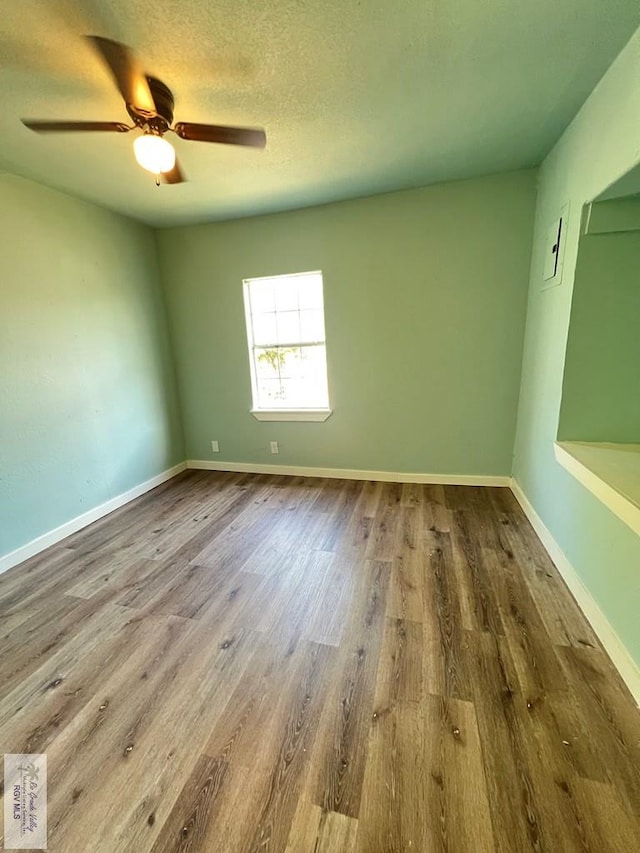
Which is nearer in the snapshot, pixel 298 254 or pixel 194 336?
pixel 298 254

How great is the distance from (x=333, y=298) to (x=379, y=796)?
3.19m

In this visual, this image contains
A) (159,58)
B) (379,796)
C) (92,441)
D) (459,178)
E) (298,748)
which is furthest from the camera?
(92,441)

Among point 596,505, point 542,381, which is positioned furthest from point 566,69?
point 596,505

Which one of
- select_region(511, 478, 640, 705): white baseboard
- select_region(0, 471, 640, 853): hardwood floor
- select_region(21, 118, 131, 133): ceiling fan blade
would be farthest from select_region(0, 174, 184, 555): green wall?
select_region(511, 478, 640, 705): white baseboard

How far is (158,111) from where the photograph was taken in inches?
62.9

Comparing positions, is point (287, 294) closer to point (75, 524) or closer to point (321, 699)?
point (75, 524)

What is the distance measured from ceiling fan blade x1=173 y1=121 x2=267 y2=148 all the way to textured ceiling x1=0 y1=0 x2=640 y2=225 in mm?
224

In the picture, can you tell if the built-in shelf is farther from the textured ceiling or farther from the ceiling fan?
the ceiling fan

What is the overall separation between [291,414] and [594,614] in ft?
8.97

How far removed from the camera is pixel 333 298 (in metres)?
3.26

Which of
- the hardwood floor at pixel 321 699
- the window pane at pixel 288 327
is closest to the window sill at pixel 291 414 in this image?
the window pane at pixel 288 327

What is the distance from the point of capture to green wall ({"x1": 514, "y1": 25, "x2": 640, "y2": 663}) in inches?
57.3

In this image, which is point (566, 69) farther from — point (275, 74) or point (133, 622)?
point (133, 622)

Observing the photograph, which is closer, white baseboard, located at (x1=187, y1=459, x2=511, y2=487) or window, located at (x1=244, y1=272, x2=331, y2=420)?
white baseboard, located at (x1=187, y1=459, x2=511, y2=487)
